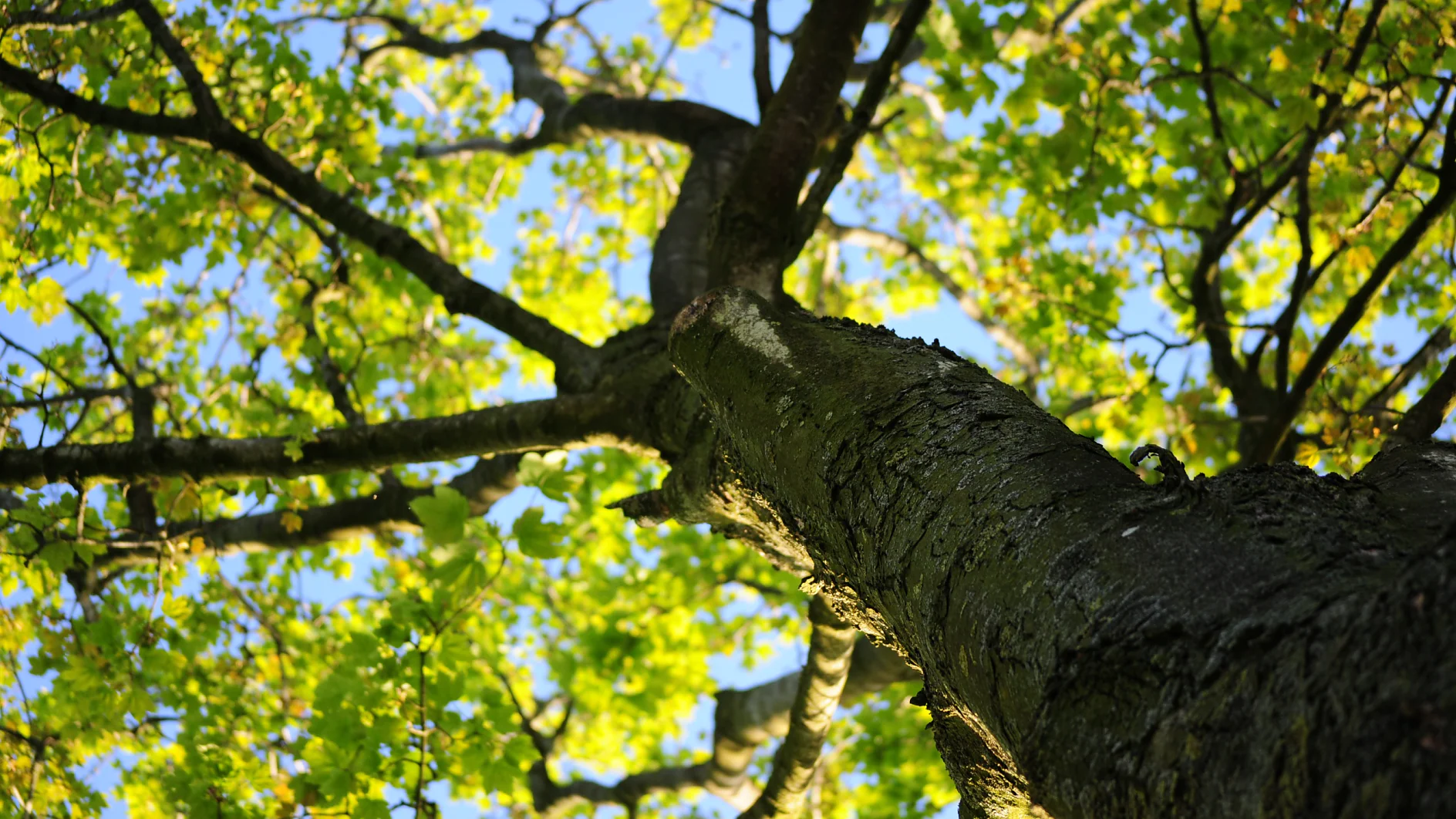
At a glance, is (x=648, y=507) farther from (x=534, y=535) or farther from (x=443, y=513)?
(x=443, y=513)

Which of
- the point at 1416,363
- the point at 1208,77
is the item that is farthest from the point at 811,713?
the point at 1208,77

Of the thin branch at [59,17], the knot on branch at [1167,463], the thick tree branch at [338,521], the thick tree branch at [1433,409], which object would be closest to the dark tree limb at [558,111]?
the thick tree branch at [338,521]

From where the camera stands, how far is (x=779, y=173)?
254 cm

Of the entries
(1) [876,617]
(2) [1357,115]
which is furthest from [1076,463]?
(2) [1357,115]

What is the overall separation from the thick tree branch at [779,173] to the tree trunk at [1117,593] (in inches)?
38.4

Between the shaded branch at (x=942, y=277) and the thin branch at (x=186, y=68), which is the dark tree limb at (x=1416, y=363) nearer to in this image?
the shaded branch at (x=942, y=277)

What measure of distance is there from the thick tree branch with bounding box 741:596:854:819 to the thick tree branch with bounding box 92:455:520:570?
1810 mm

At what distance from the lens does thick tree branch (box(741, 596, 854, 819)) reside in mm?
2721

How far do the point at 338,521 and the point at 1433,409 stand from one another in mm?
4368

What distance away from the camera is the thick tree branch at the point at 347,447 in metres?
2.61

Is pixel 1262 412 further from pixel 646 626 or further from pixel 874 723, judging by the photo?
pixel 646 626

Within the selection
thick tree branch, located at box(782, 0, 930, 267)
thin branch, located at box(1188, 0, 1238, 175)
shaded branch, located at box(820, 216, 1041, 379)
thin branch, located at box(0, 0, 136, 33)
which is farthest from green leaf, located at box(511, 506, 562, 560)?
shaded branch, located at box(820, 216, 1041, 379)

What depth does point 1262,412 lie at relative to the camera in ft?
14.3

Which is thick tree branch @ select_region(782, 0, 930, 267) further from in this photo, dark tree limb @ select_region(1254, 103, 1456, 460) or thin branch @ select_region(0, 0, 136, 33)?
thin branch @ select_region(0, 0, 136, 33)
